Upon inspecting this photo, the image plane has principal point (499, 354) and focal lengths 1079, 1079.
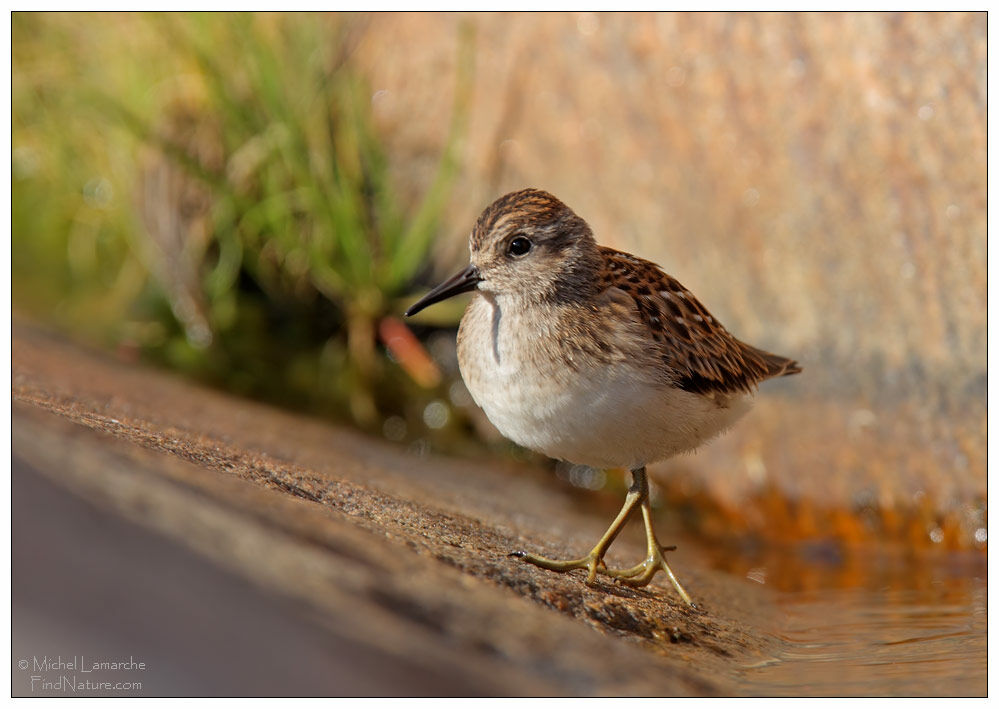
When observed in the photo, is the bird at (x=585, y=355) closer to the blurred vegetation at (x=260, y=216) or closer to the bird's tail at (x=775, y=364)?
the bird's tail at (x=775, y=364)

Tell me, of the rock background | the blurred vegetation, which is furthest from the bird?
the blurred vegetation

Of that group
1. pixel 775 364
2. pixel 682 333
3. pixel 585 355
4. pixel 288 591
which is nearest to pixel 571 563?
pixel 585 355

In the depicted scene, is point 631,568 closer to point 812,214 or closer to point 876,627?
point 876,627

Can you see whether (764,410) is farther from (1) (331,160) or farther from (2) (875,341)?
(1) (331,160)

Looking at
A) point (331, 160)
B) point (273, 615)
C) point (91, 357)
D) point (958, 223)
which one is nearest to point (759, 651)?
point (273, 615)

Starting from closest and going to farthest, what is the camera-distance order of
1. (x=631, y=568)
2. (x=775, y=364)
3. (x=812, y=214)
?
(x=631, y=568)
(x=775, y=364)
(x=812, y=214)

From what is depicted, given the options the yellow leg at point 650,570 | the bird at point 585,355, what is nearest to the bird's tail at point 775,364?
the bird at point 585,355

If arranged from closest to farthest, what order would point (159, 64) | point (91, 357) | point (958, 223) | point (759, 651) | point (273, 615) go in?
1. point (273, 615)
2. point (759, 651)
3. point (958, 223)
4. point (91, 357)
5. point (159, 64)
